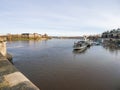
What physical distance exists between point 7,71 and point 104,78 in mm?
12681

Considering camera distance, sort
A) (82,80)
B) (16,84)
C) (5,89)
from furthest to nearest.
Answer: (82,80)
(16,84)
(5,89)

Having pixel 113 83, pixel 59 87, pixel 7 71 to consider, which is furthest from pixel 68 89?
pixel 7 71

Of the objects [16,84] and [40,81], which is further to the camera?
[40,81]

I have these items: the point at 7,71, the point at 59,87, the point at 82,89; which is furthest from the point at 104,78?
the point at 7,71

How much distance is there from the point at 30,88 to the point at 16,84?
976mm

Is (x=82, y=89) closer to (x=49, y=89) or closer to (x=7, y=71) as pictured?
(x=49, y=89)

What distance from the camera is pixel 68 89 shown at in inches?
570

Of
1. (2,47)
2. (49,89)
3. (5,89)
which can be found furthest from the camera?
(2,47)

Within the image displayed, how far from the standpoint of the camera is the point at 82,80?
691 inches

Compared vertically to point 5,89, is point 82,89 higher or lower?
lower

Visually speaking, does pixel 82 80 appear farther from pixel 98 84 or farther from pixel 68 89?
pixel 68 89

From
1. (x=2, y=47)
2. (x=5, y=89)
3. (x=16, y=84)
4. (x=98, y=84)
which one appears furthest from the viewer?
(x=2, y=47)

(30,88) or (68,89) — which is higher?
(30,88)

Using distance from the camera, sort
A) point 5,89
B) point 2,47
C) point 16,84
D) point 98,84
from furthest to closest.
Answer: point 2,47 → point 98,84 → point 16,84 → point 5,89
